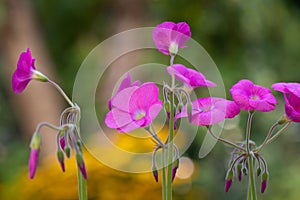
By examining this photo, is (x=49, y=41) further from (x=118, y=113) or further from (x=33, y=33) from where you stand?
(x=118, y=113)

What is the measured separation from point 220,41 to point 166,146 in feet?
8.99

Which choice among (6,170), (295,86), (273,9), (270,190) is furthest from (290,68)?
(295,86)

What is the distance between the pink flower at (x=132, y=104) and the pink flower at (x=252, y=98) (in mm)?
69

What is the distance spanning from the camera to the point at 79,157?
0.50 meters

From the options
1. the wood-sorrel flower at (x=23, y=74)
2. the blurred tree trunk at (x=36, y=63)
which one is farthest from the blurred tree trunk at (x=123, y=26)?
the wood-sorrel flower at (x=23, y=74)

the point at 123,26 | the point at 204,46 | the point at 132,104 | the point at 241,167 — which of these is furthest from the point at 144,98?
the point at 204,46

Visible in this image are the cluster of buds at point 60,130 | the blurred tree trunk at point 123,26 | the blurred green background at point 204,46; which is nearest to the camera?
the cluster of buds at point 60,130

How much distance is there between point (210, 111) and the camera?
55 cm

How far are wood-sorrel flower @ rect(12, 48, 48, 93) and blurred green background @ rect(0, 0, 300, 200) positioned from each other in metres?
1.69

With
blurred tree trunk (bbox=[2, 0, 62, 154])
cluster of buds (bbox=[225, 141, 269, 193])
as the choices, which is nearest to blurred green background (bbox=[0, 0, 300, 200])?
blurred tree trunk (bbox=[2, 0, 62, 154])

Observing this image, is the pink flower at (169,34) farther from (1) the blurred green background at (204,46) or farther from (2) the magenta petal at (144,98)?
(1) the blurred green background at (204,46)

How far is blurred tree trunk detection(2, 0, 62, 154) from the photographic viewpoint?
2.87 meters

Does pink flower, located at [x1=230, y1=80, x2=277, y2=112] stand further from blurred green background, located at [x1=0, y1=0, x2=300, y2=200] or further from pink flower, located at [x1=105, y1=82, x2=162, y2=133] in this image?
blurred green background, located at [x1=0, y1=0, x2=300, y2=200]

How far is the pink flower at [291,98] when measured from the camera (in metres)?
0.56
